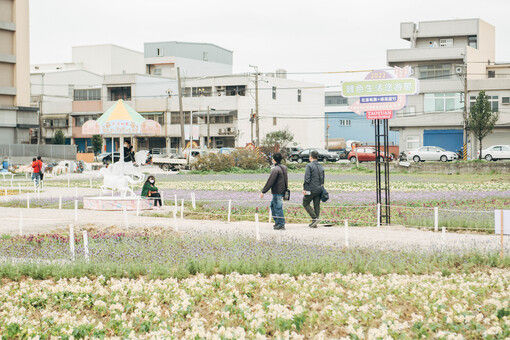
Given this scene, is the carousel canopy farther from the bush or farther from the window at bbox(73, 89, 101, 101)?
the window at bbox(73, 89, 101, 101)

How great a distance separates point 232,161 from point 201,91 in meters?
35.1

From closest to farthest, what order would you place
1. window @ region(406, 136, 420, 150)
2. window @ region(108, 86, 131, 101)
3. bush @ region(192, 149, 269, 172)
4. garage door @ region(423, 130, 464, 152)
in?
bush @ region(192, 149, 269, 172), garage door @ region(423, 130, 464, 152), window @ region(406, 136, 420, 150), window @ region(108, 86, 131, 101)

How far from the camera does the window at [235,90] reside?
82625 millimetres

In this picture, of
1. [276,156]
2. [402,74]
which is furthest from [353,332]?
[402,74]

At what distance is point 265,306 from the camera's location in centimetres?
864

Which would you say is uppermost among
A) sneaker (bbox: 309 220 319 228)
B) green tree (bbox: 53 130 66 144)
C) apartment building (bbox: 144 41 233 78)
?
apartment building (bbox: 144 41 233 78)

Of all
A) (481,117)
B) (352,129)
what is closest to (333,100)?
(352,129)

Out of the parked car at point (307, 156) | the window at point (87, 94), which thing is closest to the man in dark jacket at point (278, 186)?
the parked car at point (307, 156)

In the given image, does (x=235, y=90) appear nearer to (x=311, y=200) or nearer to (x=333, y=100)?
(x=333, y=100)

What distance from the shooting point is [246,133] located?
82875 mm

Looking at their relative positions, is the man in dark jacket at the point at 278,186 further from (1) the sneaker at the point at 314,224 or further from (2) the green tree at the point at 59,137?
(2) the green tree at the point at 59,137

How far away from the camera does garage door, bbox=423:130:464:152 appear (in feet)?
212

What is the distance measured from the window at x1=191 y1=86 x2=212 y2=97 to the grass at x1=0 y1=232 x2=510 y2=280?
7203 cm

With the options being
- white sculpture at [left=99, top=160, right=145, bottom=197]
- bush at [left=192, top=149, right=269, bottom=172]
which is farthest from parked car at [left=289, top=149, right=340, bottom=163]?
white sculpture at [left=99, top=160, right=145, bottom=197]
